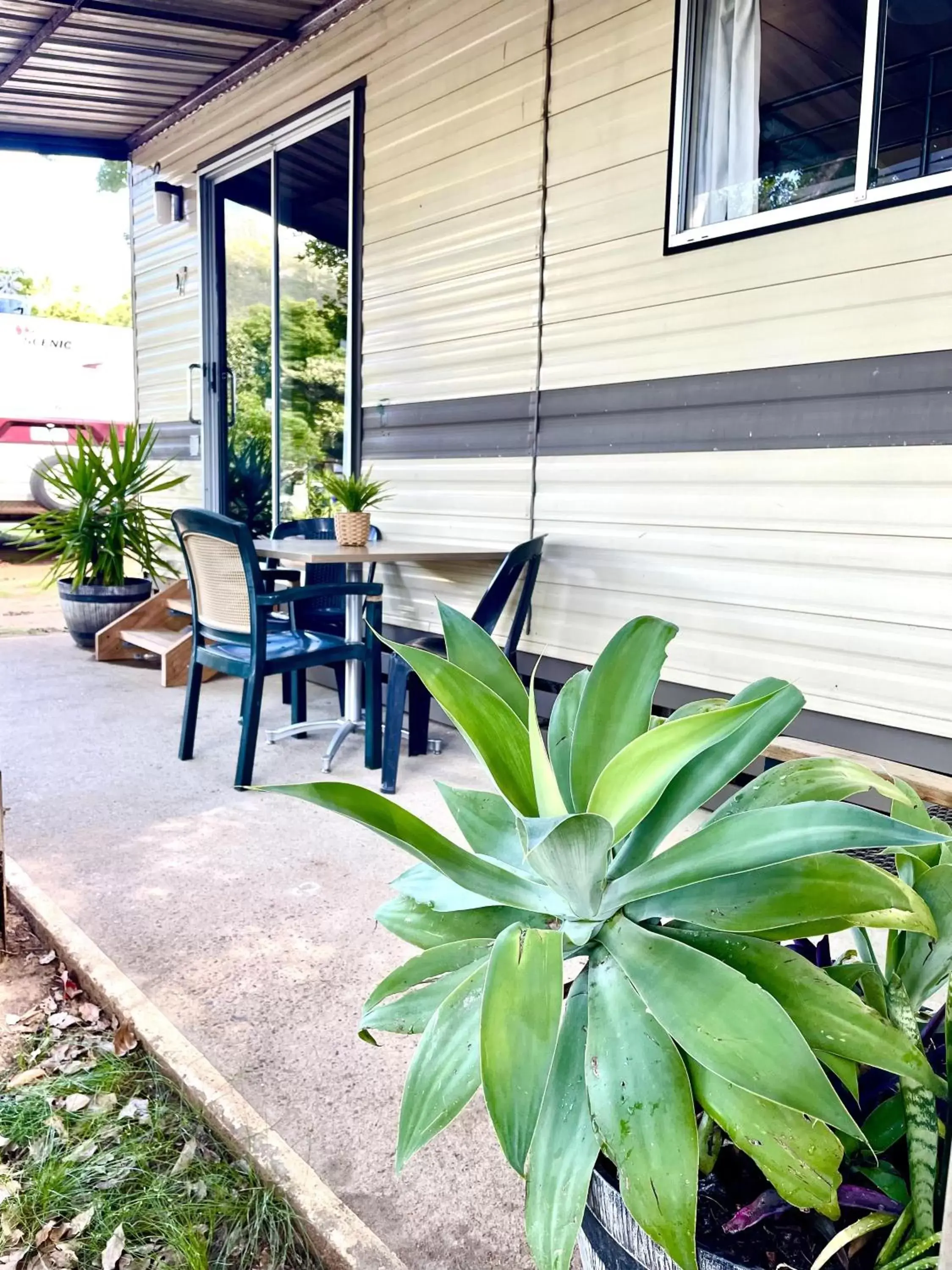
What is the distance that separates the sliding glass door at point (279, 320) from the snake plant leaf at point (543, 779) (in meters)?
3.73

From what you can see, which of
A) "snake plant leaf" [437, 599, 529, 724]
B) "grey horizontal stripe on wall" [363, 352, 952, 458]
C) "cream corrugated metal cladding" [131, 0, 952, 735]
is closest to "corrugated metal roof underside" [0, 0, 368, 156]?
Answer: "cream corrugated metal cladding" [131, 0, 952, 735]

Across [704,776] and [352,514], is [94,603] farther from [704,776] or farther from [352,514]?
[704,776]

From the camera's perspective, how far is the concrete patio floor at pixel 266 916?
1.26 m

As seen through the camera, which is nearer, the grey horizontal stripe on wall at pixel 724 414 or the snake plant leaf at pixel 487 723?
the snake plant leaf at pixel 487 723

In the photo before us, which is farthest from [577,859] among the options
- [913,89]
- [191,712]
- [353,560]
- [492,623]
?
[191,712]

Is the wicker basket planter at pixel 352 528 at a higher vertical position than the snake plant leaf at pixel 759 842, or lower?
higher

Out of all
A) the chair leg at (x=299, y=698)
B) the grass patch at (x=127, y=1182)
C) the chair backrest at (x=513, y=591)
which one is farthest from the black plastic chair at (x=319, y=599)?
the grass patch at (x=127, y=1182)

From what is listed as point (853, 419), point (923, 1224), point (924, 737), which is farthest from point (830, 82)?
point (923, 1224)

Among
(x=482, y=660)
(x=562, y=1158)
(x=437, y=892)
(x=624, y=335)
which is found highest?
(x=624, y=335)

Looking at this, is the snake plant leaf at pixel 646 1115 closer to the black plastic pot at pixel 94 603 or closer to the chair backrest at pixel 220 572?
the chair backrest at pixel 220 572

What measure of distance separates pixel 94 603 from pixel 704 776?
4946 millimetres

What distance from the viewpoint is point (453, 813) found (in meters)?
0.93

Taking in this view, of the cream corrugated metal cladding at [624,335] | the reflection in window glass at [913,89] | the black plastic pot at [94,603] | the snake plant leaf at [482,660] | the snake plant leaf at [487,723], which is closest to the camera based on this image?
the snake plant leaf at [487,723]

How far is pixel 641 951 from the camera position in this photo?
719mm
